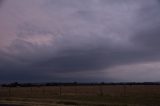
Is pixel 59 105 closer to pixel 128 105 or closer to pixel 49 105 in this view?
pixel 49 105

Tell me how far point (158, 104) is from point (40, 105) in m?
11.9

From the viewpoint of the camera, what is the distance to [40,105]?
3916cm

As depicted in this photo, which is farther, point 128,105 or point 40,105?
point 40,105

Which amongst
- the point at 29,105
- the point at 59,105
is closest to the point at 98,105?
the point at 59,105

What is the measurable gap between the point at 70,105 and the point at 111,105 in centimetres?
446

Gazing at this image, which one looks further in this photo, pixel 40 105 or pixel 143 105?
pixel 40 105

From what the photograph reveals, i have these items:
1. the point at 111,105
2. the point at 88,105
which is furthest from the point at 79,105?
the point at 111,105

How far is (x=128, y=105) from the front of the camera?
36.2m

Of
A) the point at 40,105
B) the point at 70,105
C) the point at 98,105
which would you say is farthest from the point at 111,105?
the point at 40,105

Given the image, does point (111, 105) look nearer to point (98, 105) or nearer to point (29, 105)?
point (98, 105)

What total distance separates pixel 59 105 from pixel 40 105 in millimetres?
2008

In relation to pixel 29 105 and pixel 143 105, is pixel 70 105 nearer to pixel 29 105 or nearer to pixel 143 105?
pixel 29 105

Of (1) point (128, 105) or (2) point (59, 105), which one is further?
(2) point (59, 105)

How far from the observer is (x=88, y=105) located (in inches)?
1490
